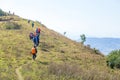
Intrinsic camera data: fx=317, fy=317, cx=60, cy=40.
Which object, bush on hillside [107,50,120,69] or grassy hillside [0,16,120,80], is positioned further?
bush on hillside [107,50,120,69]

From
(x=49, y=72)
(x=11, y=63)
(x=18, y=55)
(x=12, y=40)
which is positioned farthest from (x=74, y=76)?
(x=12, y=40)

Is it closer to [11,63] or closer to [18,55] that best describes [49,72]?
[11,63]

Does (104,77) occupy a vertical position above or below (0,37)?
below

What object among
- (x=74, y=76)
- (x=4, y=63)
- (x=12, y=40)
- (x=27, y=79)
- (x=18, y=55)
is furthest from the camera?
(x=12, y=40)

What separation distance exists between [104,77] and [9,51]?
1847 cm

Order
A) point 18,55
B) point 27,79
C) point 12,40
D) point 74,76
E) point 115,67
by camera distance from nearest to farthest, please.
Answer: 1. point 27,79
2. point 74,76
3. point 18,55
4. point 115,67
5. point 12,40

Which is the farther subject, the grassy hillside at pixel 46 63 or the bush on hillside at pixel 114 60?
the bush on hillside at pixel 114 60

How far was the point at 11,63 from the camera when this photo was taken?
4216 centimetres

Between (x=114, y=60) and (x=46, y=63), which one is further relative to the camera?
(x=114, y=60)

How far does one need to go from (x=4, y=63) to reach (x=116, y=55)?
23.5 metres

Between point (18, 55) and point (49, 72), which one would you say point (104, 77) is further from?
point (18, 55)

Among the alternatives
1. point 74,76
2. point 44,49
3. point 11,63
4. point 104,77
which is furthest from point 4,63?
point 44,49

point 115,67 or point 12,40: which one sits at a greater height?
point 12,40

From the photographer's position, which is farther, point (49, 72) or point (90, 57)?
point (90, 57)
